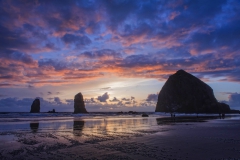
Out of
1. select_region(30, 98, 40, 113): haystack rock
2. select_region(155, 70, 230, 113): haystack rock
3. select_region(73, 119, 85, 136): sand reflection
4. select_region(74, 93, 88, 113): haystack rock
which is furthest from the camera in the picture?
select_region(74, 93, 88, 113): haystack rock

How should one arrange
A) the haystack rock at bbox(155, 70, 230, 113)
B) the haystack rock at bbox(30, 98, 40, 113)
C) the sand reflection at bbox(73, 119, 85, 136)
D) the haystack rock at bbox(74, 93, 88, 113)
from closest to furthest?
the sand reflection at bbox(73, 119, 85, 136) < the haystack rock at bbox(155, 70, 230, 113) < the haystack rock at bbox(30, 98, 40, 113) < the haystack rock at bbox(74, 93, 88, 113)

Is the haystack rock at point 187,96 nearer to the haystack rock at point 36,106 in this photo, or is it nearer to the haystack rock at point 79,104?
the haystack rock at point 79,104

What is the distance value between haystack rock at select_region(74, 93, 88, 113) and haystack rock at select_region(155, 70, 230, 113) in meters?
68.1

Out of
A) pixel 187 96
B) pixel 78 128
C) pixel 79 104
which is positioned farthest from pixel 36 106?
pixel 78 128

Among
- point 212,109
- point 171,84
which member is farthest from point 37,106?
point 212,109

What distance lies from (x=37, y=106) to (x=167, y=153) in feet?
527

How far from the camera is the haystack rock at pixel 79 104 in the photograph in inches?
5984

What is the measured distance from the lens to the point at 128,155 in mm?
11078

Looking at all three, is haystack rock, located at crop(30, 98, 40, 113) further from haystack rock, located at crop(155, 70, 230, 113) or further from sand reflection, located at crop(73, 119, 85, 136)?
sand reflection, located at crop(73, 119, 85, 136)

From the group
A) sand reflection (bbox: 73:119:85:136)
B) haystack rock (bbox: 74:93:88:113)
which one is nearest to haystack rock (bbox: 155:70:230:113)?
haystack rock (bbox: 74:93:88:113)

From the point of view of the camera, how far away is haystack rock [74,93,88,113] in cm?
15200

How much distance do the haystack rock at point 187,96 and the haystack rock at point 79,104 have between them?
223 ft

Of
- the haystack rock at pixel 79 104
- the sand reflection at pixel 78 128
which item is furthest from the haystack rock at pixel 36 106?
the sand reflection at pixel 78 128

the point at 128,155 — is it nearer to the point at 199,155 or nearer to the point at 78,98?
the point at 199,155
